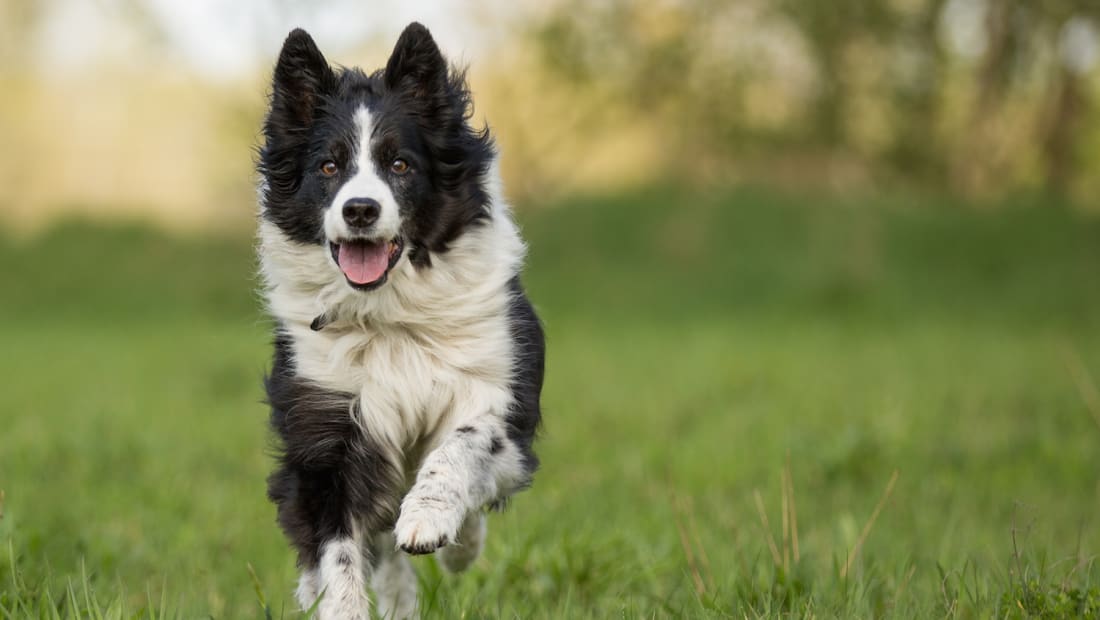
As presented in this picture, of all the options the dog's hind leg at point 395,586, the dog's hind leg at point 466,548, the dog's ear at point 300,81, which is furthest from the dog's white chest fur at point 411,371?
the dog's ear at point 300,81

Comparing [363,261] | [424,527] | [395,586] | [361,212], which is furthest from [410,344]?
[395,586]

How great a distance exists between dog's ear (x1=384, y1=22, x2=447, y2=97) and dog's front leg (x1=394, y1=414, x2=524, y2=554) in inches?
46.2

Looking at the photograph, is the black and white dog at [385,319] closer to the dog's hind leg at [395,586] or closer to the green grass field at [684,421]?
the dog's hind leg at [395,586]

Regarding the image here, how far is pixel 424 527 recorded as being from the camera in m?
3.24

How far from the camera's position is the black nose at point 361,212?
11.8 feet

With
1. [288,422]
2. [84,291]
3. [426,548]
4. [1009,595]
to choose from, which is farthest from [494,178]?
[84,291]

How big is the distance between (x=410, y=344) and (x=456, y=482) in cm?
62

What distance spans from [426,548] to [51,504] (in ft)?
11.2

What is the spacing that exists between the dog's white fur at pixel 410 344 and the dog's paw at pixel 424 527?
0.22 meters

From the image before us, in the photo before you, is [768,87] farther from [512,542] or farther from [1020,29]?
[512,542]

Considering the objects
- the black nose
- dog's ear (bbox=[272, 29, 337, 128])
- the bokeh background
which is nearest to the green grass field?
the bokeh background

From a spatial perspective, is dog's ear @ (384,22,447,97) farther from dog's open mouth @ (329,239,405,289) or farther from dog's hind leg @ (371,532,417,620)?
dog's hind leg @ (371,532,417,620)

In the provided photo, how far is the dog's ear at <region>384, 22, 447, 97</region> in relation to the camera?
159 inches

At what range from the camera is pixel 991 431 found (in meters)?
8.23
